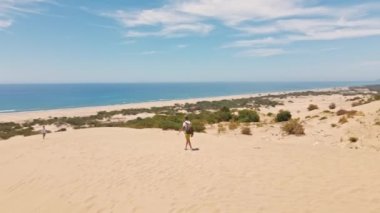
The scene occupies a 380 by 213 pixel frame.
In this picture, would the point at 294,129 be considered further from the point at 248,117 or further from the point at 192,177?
the point at 192,177

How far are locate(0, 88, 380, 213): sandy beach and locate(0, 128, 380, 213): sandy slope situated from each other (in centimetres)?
Answer: 2

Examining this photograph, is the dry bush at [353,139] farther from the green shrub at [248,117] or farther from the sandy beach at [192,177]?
the green shrub at [248,117]

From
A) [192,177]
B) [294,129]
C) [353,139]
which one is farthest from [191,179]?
[294,129]

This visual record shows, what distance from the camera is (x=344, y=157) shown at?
1428 centimetres

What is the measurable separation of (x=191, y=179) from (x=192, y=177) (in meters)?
0.23

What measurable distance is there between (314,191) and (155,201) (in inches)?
153

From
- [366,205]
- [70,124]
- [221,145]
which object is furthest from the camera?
[70,124]

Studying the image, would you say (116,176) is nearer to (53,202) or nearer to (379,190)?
(53,202)

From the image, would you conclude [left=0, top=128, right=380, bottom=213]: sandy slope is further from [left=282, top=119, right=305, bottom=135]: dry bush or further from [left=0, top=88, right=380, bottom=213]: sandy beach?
[left=282, top=119, right=305, bottom=135]: dry bush

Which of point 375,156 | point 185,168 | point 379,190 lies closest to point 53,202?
point 185,168

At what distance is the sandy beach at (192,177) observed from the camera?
9.12 m

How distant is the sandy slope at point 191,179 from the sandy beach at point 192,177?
0.02 metres

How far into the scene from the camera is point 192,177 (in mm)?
11594

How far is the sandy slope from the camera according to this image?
9078 mm
